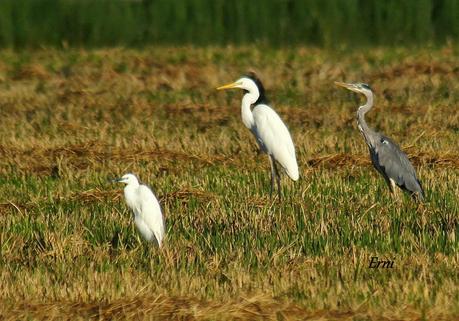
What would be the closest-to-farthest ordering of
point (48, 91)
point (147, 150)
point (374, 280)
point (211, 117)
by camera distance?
point (374, 280) → point (147, 150) → point (211, 117) → point (48, 91)

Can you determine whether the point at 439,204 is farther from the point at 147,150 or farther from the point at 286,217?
the point at 147,150

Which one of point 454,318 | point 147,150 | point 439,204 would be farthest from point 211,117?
point 454,318

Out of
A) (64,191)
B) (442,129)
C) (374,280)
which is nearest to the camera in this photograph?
(374,280)

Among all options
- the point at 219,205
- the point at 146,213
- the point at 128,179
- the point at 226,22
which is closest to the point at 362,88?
the point at 219,205

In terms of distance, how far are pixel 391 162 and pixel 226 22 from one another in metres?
14.8

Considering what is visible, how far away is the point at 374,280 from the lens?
6676 mm

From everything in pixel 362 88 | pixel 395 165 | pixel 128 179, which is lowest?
pixel 395 165

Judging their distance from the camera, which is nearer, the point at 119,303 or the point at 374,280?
the point at 119,303

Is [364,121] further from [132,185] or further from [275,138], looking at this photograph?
[132,185]

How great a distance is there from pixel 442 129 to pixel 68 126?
14.2 feet

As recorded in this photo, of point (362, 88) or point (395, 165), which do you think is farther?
point (362, 88)

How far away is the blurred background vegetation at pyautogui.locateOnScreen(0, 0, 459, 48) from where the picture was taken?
23.7 metres

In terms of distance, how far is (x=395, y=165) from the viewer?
9.87 metres

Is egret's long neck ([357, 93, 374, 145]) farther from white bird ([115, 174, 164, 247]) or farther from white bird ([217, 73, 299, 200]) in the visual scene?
white bird ([115, 174, 164, 247])
